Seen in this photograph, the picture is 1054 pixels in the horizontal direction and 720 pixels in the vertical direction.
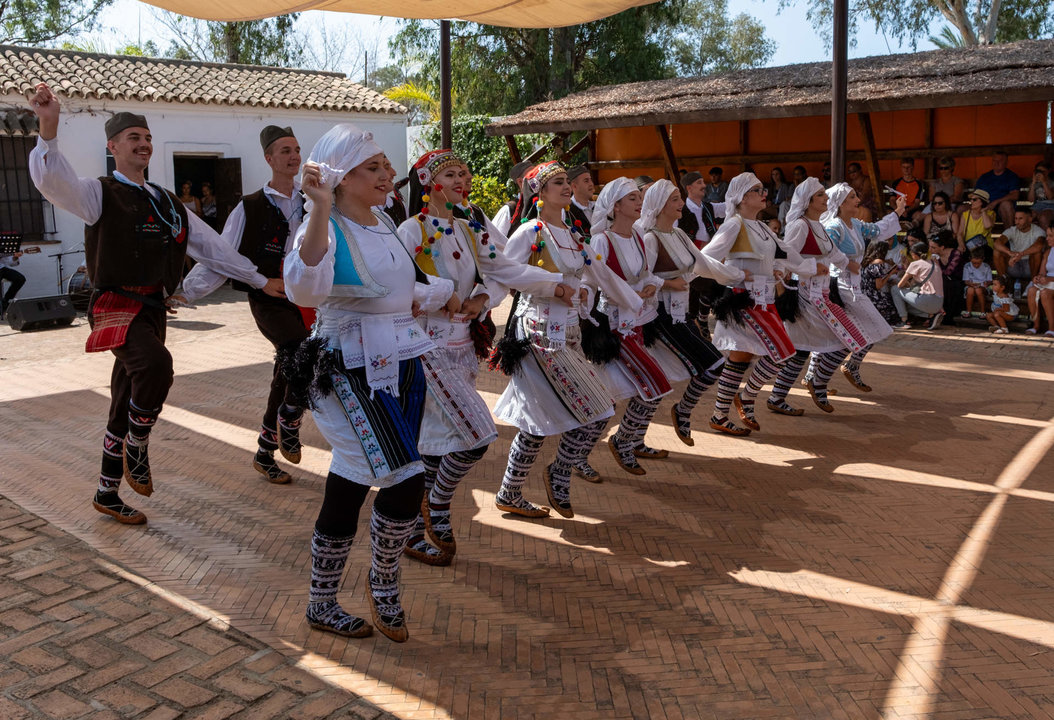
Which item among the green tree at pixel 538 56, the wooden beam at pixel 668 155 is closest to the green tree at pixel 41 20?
the green tree at pixel 538 56

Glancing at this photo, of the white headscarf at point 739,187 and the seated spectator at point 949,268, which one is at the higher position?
the white headscarf at point 739,187

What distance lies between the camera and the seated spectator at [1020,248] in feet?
41.3

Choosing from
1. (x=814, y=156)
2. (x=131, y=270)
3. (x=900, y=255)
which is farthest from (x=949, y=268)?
(x=131, y=270)

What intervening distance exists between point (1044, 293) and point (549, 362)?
867 centimetres

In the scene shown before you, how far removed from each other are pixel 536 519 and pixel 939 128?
11.5 meters

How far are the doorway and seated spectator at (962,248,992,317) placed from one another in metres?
13.3

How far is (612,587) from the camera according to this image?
477 cm

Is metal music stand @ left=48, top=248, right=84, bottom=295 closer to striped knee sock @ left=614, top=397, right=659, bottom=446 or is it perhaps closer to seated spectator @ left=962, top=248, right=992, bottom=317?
striped knee sock @ left=614, top=397, right=659, bottom=446

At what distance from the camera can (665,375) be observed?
6332mm

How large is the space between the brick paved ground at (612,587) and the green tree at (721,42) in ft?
168

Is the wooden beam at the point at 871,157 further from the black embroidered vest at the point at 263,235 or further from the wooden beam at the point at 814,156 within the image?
the black embroidered vest at the point at 263,235

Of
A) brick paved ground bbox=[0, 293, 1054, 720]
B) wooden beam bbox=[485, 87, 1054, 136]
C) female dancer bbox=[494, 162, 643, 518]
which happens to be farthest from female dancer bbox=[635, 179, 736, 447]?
wooden beam bbox=[485, 87, 1054, 136]

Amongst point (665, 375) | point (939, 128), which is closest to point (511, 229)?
point (665, 375)

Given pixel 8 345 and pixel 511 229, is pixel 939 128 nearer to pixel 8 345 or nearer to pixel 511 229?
pixel 511 229
